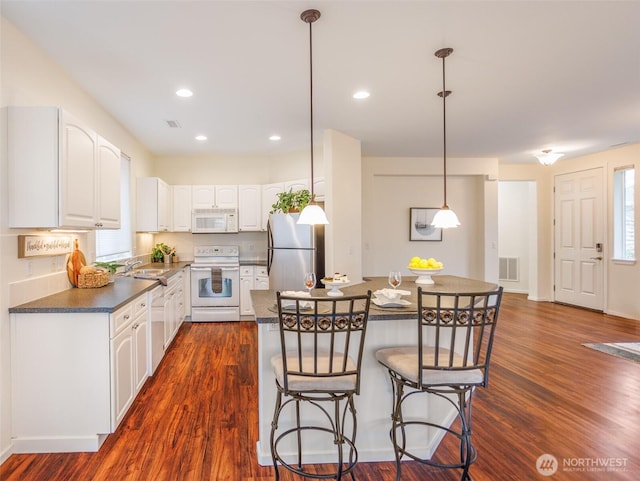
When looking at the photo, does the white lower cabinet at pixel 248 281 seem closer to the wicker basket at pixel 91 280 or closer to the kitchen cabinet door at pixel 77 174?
the wicker basket at pixel 91 280

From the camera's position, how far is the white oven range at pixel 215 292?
5332 mm

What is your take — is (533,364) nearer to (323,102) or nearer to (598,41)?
(598,41)

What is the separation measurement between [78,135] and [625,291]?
7254 mm

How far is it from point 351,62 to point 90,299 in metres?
2.57

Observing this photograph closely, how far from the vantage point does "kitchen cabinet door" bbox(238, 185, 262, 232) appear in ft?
18.8

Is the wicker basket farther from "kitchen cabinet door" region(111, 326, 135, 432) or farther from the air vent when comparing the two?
the air vent

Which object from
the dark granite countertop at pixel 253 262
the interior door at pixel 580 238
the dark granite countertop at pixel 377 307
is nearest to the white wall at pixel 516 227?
the interior door at pixel 580 238

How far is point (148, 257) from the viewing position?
17.8 feet

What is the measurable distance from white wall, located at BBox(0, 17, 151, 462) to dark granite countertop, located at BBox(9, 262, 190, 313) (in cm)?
9

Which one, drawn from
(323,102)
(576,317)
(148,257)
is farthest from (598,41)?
(148,257)

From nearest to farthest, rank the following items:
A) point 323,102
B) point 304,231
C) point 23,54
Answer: point 23,54
point 323,102
point 304,231

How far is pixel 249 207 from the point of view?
5.73 m

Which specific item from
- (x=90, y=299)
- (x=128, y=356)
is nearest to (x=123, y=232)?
(x=90, y=299)

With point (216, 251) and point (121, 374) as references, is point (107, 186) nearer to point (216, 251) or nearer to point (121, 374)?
point (121, 374)
